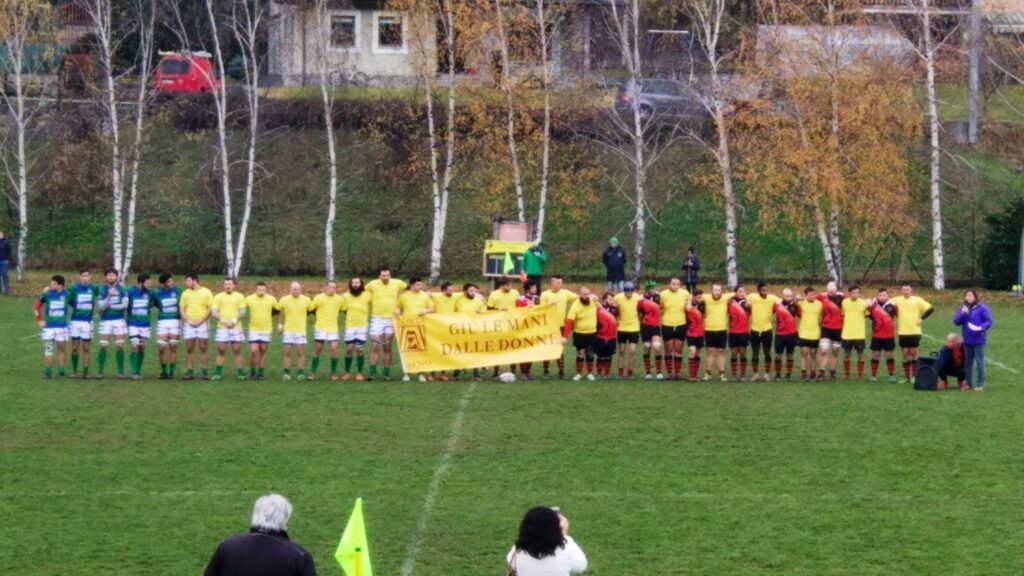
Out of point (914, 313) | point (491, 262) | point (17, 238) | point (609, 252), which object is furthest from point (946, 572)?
point (17, 238)

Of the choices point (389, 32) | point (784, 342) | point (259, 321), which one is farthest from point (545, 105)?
point (259, 321)

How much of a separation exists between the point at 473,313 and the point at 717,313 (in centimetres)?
404

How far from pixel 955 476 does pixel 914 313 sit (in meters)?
8.91

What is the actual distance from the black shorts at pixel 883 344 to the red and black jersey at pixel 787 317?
136 centimetres

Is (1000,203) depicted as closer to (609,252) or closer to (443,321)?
(609,252)

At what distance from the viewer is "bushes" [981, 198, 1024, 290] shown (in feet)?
143

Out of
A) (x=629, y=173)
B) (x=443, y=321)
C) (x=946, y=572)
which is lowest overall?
(x=946, y=572)

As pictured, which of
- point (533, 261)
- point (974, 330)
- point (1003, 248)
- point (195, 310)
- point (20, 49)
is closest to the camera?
point (974, 330)

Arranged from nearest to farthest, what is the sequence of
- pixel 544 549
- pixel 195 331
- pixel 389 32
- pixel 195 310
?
1. pixel 544 549
2. pixel 195 310
3. pixel 195 331
4. pixel 389 32

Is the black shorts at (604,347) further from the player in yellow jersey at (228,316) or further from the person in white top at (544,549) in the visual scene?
the person in white top at (544,549)

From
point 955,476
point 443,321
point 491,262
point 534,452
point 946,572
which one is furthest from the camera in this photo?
point 491,262

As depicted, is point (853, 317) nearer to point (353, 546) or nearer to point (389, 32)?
point (353, 546)

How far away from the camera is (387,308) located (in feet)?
90.4

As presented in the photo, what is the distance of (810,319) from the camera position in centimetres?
2744
